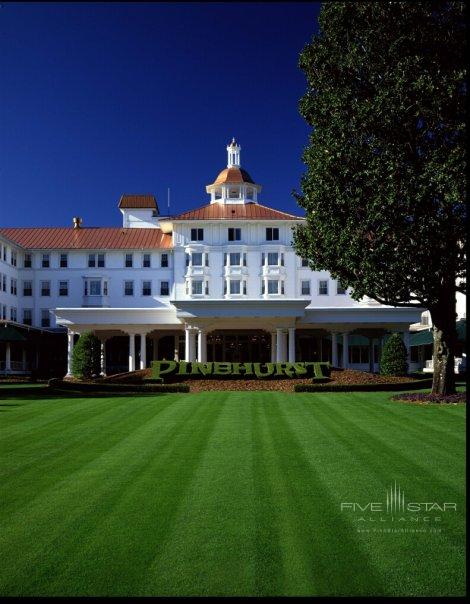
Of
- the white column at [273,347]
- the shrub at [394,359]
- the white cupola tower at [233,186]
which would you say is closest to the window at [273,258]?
the white cupola tower at [233,186]

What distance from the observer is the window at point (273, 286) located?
6135 cm

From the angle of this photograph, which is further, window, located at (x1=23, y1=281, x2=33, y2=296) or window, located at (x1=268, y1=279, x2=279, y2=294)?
window, located at (x1=23, y1=281, x2=33, y2=296)

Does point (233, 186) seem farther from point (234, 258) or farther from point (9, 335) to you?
point (9, 335)

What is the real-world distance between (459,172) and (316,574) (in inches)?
637

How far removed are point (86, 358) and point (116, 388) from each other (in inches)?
408

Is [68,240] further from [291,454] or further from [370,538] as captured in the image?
[370,538]

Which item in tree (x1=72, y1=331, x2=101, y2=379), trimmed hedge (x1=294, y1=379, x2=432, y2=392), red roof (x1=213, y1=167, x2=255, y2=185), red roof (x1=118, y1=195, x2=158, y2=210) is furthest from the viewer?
red roof (x1=118, y1=195, x2=158, y2=210)

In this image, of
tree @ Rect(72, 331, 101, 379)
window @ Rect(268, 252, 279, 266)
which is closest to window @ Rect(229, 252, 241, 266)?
window @ Rect(268, 252, 279, 266)

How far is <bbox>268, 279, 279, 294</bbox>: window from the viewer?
61353 millimetres

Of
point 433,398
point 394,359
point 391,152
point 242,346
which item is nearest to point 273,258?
point 242,346

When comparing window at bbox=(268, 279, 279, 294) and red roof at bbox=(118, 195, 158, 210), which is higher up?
red roof at bbox=(118, 195, 158, 210)

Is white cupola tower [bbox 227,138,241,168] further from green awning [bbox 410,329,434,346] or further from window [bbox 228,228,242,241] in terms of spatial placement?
green awning [bbox 410,329,434,346]

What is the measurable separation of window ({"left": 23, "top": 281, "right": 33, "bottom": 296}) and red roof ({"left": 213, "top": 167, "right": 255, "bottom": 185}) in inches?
894

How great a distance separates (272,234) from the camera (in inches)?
2415
